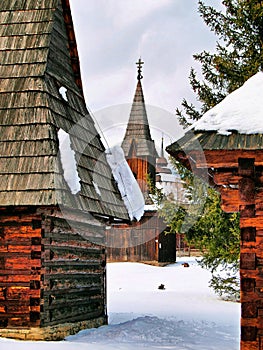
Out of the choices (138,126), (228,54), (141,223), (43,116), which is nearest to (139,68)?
(138,126)

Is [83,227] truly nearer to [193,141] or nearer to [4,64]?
[4,64]

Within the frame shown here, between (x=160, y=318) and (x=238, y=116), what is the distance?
7916 mm

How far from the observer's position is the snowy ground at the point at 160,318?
924cm

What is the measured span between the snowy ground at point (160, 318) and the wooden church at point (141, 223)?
12.0 feet

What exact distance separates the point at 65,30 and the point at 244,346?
854cm

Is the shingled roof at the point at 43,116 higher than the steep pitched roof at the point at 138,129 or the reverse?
the reverse

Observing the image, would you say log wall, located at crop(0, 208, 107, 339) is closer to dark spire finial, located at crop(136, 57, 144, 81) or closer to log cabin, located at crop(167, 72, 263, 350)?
log cabin, located at crop(167, 72, 263, 350)

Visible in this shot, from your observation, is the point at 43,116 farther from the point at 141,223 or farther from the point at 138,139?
the point at 138,139

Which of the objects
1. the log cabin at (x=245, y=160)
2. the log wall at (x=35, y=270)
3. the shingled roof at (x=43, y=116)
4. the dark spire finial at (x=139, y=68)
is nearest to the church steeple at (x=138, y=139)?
the dark spire finial at (x=139, y=68)

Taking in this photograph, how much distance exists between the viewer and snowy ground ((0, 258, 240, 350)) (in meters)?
9.24

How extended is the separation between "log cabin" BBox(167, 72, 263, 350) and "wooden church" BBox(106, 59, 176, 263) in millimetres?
22323

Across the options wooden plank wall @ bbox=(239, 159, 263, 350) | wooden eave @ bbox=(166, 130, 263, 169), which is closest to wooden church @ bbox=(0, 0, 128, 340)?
wooden eave @ bbox=(166, 130, 263, 169)

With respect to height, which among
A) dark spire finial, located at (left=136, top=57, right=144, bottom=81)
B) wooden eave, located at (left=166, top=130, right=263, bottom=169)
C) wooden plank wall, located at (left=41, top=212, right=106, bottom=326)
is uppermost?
dark spire finial, located at (left=136, top=57, right=144, bottom=81)

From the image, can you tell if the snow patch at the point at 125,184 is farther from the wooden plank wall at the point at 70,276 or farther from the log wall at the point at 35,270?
the log wall at the point at 35,270
